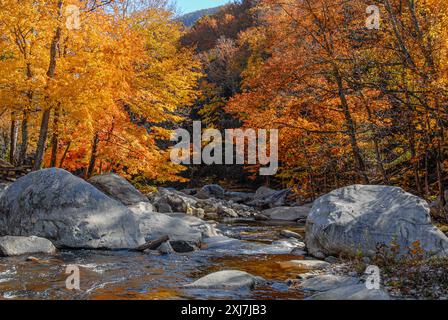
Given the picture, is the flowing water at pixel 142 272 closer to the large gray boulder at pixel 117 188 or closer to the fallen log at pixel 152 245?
the fallen log at pixel 152 245

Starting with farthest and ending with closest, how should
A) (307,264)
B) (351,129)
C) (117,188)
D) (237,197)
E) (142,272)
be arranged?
1. (237,197)
2. (117,188)
3. (351,129)
4. (307,264)
5. (142,272)

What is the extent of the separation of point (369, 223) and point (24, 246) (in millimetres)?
6378

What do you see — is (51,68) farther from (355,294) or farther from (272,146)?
(272,146)

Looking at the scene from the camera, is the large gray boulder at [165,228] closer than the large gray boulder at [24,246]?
No

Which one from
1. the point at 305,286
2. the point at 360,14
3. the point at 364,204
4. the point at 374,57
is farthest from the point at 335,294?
the point at 360,14

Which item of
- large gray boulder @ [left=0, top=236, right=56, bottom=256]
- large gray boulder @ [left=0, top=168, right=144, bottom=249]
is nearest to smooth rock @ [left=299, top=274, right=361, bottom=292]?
large gray boulder @ [left=0, top=168, right=144, bottom=249]

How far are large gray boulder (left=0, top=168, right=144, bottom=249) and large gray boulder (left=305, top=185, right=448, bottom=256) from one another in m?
3.88

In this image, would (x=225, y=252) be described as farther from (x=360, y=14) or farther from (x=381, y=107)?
(x=360, y=14)

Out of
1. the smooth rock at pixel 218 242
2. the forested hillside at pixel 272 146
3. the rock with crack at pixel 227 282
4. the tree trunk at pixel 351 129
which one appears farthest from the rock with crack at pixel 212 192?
the rock with crack at pixel 227 282

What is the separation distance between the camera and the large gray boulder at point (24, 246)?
732 centimetres

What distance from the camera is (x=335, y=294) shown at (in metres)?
5.00

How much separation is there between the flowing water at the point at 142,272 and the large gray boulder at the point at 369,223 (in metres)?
0.80

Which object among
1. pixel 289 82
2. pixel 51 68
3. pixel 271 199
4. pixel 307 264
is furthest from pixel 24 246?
pixel 271 199

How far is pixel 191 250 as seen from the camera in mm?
9117
